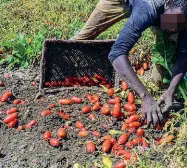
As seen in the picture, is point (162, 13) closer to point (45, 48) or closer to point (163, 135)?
point (163, 135)

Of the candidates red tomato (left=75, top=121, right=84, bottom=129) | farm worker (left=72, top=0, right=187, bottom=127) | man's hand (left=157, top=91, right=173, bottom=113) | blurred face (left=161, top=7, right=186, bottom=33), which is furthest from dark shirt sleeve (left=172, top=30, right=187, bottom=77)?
red tomato (left=75, top=121, right=84, bottom=129)

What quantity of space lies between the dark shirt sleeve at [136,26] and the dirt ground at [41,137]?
0.78 m

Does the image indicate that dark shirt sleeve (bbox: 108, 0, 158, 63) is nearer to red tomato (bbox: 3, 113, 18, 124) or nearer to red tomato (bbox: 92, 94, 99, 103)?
red tomato (bbox: 92, 94, 99, 103)

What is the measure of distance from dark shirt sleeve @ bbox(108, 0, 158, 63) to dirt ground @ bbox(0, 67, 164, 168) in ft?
2.57

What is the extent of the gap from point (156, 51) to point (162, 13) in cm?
90

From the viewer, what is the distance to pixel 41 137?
393 cm

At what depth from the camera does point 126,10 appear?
14.7ft

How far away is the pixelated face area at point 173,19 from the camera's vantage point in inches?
135

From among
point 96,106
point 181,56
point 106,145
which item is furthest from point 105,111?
point 181,56

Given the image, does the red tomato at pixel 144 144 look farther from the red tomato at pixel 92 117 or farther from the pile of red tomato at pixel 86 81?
the pile of red tomato at pixel 86 81

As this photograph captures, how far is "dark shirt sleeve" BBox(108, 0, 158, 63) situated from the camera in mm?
3484

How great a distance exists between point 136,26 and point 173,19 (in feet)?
0.91

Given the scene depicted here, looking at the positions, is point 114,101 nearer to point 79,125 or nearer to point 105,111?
point 105,111

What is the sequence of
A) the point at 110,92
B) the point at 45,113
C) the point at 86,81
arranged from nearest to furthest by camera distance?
1. the point at 45,113
2. the point at 110,92
3. the point at 86,81
